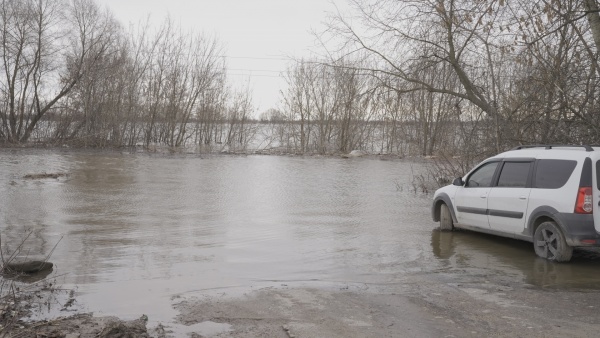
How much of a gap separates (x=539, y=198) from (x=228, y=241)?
4.85 metres

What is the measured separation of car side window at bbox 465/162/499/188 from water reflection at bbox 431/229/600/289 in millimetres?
952

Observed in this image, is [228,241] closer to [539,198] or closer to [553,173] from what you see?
[539,198]

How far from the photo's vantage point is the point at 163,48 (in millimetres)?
38906

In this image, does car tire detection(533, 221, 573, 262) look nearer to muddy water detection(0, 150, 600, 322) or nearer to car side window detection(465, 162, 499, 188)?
muddy water detection(0, 150, 600, 322)

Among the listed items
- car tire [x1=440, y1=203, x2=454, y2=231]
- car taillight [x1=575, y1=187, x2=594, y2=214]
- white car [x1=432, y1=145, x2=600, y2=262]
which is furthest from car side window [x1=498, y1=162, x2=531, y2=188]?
car tire [x1=440, y1=203, x2=454, y2=231]

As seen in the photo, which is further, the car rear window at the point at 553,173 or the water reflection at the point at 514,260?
the car rear window at the point at 553,173

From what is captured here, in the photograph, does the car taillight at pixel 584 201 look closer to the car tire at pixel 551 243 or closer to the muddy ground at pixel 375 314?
the car tire at pixel 551 243

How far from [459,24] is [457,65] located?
3754mm

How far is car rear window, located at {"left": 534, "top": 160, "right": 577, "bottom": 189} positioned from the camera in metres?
8.41

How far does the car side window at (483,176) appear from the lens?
10.1 metres

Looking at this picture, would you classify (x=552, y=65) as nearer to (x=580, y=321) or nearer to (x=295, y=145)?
(x=580, y=321)

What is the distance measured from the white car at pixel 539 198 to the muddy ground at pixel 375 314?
142cm

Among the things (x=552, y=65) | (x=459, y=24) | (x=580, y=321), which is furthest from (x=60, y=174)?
(x=580, y=321)

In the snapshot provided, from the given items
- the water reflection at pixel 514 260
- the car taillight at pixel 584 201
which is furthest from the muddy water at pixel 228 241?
the car taillight at pixel 584 201
